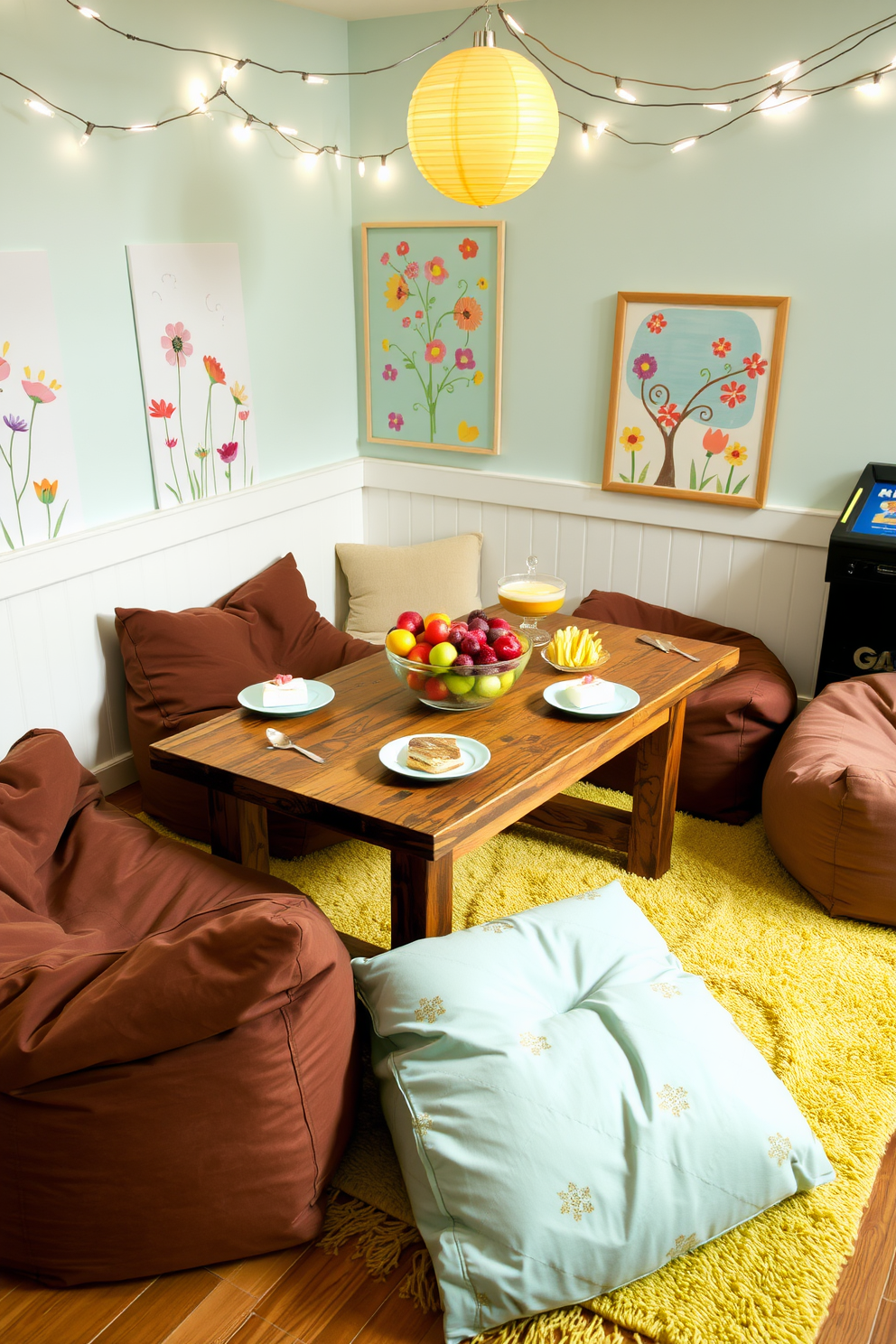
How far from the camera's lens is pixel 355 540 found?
434 cm

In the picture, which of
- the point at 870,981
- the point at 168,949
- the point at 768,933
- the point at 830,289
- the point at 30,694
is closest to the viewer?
the point at 168,949

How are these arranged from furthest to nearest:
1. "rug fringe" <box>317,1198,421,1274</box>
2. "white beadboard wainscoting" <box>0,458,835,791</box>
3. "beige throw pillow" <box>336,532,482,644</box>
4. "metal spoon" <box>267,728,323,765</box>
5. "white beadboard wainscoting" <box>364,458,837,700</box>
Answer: "beige throw pillow" <box>336,532,482,644</box> < "white beadboard wainscoting" <box>364,458,837,700</box> < "white beadboard wainscoting" <box>0,458,835,791</box> < "metal spoon" <box>267,728,323,765</box> < "rug fringe" <box>317,1198,421,1274</box>

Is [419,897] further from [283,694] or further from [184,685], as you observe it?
[184,685]

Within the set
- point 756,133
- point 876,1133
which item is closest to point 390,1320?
point 876,1133

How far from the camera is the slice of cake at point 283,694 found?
2365 mm

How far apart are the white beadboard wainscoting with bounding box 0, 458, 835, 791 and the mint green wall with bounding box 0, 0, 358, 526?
6.8 inches

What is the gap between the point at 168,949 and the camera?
1.62 m

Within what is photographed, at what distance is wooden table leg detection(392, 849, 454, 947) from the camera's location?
6.50 ft

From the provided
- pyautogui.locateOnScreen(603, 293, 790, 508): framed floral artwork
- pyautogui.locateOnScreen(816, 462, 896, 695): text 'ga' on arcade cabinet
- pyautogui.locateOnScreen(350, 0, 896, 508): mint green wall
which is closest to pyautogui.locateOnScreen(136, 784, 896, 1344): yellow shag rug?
pyautogui.locateOnScreen(816, 462, 896, 695): text 'ga' on arcade cabinet

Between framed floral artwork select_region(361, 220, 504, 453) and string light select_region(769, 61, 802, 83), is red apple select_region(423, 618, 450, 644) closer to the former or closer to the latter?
framed floral artwork select_region(361, 220, 504, 453)

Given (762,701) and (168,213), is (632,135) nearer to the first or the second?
(168,213)

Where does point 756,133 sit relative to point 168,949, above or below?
above

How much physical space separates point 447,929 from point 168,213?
2.34m

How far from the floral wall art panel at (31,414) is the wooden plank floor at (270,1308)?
1.89m
